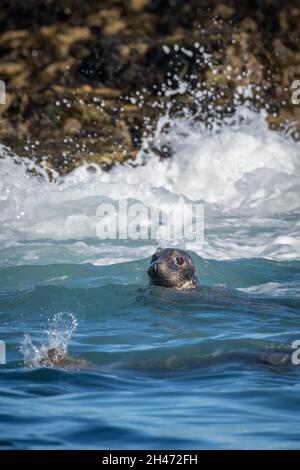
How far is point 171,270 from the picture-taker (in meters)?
10.3

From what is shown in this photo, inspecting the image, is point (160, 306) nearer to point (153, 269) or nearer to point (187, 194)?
point (153, 269)

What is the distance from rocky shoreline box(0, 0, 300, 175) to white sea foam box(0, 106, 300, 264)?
41 centimetres

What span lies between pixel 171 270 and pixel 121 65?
7215mm

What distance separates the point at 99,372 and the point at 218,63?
10916 millimetres

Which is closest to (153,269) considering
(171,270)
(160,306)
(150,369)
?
(171,270)

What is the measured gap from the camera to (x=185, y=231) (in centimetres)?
1451

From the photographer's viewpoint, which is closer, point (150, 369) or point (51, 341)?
point (150, 369)

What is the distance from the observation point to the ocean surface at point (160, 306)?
5789 millimetres

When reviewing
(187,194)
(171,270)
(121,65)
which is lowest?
(171,270)

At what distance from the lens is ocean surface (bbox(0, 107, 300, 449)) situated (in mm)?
5789

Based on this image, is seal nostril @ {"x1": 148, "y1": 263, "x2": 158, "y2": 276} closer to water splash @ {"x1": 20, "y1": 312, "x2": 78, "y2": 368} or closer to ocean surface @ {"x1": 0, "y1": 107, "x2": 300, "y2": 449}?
ocean surface @ {"x1": 0, "y1": 107, "x2": 300, "y2": 449}

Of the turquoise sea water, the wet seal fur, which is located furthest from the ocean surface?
the wet seal fur

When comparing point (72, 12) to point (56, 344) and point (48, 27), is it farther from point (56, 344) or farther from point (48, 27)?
point (56, 344)

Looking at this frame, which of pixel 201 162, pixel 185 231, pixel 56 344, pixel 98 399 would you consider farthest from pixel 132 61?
pixel 98 399
